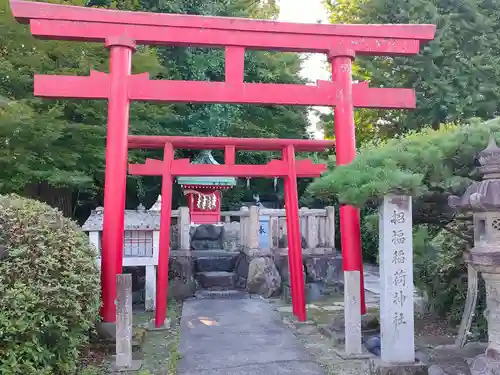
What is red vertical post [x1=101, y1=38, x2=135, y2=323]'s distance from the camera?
20.4 feet

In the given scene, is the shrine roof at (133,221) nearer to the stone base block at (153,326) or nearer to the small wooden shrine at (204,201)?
the stone base block at (153,326)

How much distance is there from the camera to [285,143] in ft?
31.3

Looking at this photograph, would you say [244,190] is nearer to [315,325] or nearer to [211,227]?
[211,227]

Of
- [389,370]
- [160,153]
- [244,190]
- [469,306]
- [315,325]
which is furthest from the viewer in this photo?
[244,190]

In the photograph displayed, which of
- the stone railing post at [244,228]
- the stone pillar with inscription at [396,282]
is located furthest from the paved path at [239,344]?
the stone railing post at [244,228]

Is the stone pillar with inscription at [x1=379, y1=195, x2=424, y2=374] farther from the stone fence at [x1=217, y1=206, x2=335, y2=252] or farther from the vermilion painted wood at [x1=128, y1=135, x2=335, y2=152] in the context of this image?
the stone fence at [x1=217, y1=206, x2=335, y2=252]

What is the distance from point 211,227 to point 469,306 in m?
10.6

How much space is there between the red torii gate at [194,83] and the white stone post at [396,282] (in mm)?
1418

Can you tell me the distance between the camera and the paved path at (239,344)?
5793mm

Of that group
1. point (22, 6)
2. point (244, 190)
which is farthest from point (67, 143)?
point (244, 190)

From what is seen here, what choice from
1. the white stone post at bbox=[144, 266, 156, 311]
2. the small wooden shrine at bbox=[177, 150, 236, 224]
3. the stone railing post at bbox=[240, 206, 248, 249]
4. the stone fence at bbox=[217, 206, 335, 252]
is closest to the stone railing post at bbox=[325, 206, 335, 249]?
the stone fence at bbox=[217, 206, 335, 252]

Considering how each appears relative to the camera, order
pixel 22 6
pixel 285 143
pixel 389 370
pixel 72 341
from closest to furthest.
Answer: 1. pixel 72 341
2. pixel 389 370
3. pixel 22 6
4. pixel 285 143

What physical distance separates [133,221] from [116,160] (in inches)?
146

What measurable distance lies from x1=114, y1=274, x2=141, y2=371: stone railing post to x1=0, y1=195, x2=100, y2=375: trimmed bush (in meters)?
0.44
